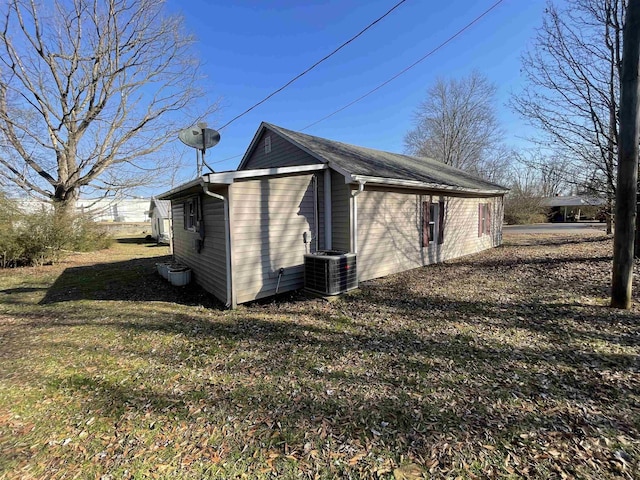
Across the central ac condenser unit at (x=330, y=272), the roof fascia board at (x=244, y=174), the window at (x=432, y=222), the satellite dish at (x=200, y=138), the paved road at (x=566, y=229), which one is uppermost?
the satellite dish at (x=200, y=138)

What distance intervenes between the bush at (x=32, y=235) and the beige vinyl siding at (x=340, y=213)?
1118 centimetres

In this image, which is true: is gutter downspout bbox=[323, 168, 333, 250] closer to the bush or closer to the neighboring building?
the bush

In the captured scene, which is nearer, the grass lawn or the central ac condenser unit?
the grass lawn

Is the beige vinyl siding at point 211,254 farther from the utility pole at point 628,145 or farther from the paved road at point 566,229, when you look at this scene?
the paved road at point 566,229

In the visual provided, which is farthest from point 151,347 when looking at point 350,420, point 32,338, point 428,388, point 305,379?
point 428,388

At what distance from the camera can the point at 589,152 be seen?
353 inches

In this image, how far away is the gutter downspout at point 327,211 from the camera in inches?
286

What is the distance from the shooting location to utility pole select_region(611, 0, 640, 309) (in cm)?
452

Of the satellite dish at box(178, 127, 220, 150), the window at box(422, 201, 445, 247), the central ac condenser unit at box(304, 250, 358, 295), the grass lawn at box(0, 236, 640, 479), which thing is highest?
the satellite dish at box(178, 127, 220, 150)

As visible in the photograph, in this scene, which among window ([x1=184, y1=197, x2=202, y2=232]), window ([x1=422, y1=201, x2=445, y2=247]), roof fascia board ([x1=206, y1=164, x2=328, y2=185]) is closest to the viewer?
roof fascia board ([x1=206, y1=164, x2=328, y2=185])

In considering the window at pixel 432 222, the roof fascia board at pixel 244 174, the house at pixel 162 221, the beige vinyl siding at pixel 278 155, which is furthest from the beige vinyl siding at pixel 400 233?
the house at pixel 162 221

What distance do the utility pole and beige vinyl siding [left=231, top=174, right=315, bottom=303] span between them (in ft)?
18.1

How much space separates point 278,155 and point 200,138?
319 cm

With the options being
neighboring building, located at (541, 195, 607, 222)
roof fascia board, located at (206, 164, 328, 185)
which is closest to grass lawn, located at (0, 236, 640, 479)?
roof fascia board, located at (206, 164, 328, 185)
